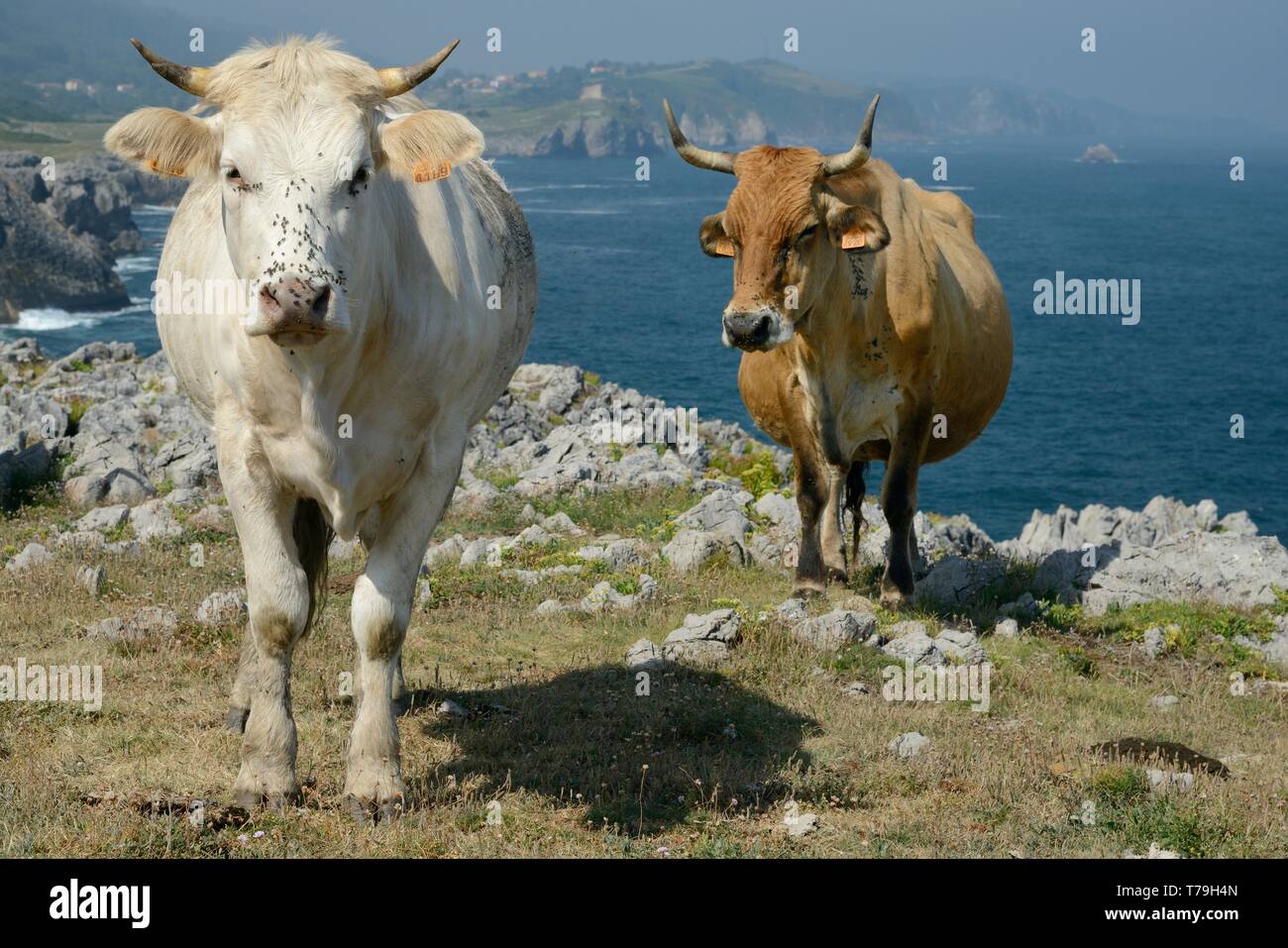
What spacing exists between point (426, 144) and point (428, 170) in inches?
5.0

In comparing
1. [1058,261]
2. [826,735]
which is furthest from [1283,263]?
[826,735]

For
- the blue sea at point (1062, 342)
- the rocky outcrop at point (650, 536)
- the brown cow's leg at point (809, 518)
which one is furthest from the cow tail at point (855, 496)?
the blue sea at point (1062, 342)

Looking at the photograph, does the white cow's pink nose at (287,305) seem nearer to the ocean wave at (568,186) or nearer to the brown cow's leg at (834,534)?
the brown cow's leg at (834,534)

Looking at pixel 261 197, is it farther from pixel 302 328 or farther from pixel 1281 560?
pixel 1281 560

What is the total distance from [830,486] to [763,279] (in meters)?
3.11

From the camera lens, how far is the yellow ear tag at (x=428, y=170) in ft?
Result: 21.5

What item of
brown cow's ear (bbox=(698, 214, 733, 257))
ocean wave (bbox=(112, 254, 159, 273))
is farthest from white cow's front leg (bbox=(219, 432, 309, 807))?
ocean wave (bbox=(112, 254, 159, 273))

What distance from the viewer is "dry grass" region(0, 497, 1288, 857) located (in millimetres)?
6871

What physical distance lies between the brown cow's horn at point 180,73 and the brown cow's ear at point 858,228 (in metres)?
6.14

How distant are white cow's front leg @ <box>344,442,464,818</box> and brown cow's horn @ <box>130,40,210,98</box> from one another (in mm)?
2092

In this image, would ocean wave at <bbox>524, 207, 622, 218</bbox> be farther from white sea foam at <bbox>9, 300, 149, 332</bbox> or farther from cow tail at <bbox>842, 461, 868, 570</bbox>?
cow tail at <bbox>842, 461, 868, 570</bbox>

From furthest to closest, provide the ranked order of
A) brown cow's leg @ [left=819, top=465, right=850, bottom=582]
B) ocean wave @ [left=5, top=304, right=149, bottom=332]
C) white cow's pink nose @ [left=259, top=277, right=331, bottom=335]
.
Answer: ocean wave @ [left=5, top=304, right=149, bottom=332] → brown cow's leg @ [left=819, top=465, right=850, bottom=582] → white cow's pink nose @ [left=259, top=277, right=331, bottom=335]

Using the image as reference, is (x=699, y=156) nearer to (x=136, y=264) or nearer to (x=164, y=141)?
(x=164, y=141)

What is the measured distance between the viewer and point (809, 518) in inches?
498
